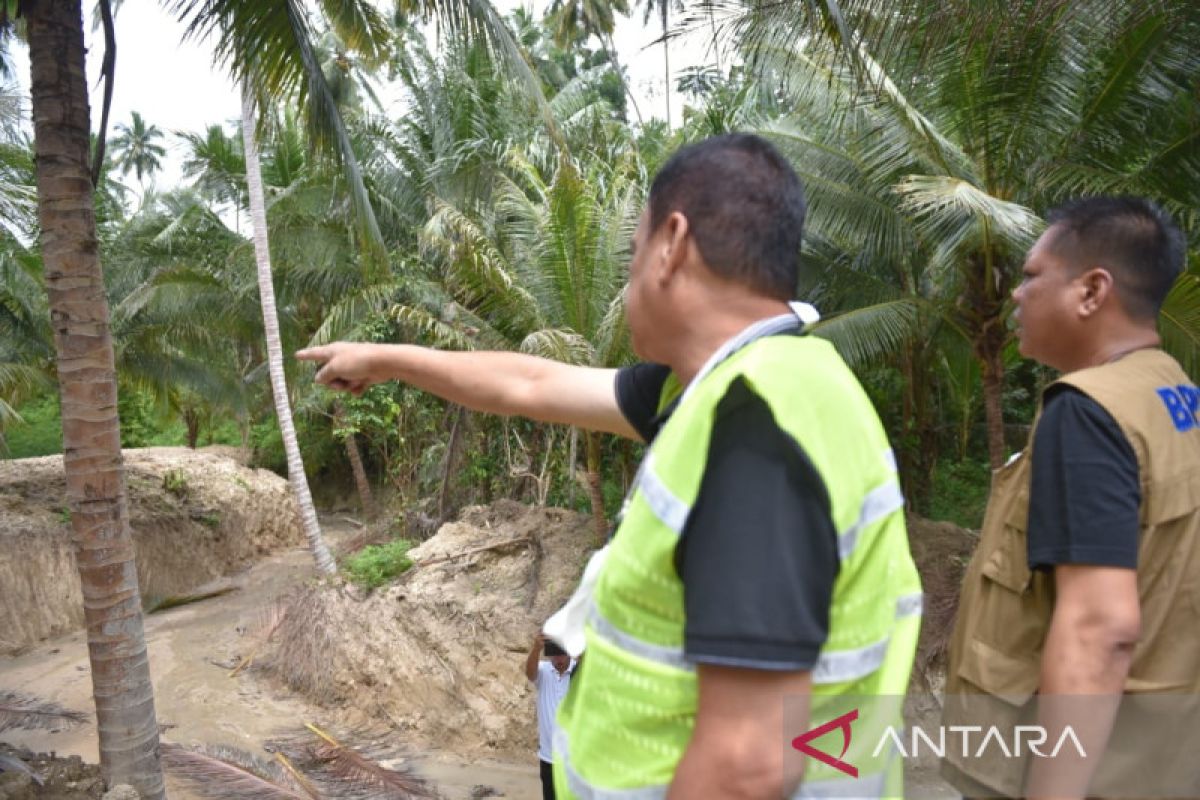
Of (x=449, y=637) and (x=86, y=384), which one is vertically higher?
(x=86, y=384)

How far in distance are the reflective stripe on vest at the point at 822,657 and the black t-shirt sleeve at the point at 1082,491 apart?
641 mm

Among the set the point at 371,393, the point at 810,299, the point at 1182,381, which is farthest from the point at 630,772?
the point at 371,393

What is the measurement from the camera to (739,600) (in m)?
0.93

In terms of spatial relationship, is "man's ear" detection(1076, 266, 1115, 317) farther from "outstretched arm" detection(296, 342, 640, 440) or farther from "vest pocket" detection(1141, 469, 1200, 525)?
"outstretched arm" detection(296, 342, 640, 440)

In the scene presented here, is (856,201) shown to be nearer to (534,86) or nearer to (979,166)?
(979,166)

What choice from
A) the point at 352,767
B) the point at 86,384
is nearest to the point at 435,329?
the point at 352,767

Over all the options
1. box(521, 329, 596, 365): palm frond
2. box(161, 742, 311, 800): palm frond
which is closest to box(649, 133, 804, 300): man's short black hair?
box(161, 742, 311, 800): palm frond

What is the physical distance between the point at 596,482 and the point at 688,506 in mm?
9311

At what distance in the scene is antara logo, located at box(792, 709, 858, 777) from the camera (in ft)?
3.44

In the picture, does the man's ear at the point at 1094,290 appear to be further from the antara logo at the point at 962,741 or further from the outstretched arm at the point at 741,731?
the outstretched arm at the point at 741,731

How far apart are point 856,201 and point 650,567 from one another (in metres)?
8.39

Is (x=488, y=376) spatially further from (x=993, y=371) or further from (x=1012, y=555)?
(x=993, y=371)

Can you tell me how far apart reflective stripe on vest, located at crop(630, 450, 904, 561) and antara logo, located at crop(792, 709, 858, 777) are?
0.75ft

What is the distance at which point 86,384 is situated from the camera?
454 centimetres
